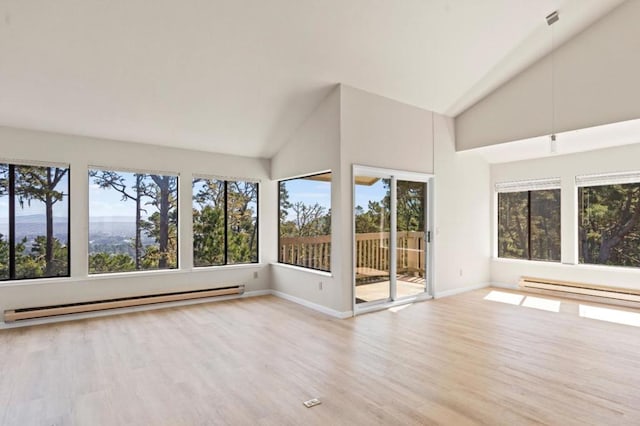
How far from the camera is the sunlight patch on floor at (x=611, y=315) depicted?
455 centimetres

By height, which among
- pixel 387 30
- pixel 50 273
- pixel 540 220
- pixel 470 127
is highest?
pixel 387 30

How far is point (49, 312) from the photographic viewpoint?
448 centimetres

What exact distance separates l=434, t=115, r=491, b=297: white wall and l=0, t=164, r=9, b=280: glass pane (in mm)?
5825

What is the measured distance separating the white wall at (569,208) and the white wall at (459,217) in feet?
1.11

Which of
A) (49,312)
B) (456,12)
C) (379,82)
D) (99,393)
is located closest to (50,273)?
(49,312)

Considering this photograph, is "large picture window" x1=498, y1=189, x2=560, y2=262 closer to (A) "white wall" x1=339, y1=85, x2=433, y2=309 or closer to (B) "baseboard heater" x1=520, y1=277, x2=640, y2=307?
(B) "baseboard heater" x1=520, y1=277, x2=640, y2=307

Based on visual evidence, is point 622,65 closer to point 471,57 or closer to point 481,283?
point 471,57

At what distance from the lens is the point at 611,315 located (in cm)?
483

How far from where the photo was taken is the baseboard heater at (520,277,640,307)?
529 cm

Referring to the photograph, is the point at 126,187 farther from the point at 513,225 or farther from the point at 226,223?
the point at 513,225

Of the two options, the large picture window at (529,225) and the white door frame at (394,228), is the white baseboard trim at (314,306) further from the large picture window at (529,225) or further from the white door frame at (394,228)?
the large picture window at (529,225)

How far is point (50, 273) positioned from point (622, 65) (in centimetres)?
752

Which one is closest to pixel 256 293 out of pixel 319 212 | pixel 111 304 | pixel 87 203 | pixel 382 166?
pixel 319 212

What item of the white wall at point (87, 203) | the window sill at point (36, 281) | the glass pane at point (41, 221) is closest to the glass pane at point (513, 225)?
the white wall at point (87, 203)
